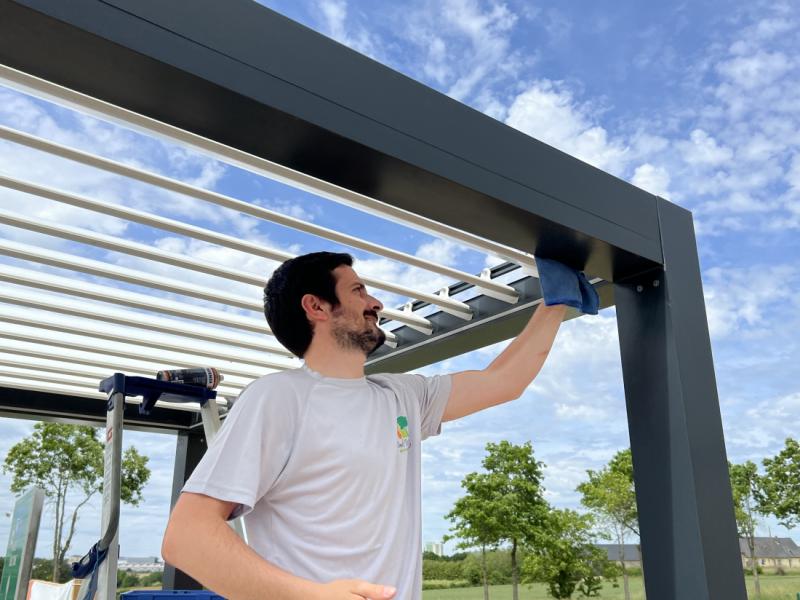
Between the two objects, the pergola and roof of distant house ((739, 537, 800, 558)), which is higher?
the pergola

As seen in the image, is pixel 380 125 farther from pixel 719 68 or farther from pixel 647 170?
pixel 647 170

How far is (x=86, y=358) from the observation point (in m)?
4.71

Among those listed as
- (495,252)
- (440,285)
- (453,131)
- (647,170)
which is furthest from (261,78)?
(647,170)

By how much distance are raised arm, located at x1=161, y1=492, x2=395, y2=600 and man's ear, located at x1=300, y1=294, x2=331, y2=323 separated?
0.79 meters

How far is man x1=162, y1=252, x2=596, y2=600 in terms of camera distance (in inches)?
58.1

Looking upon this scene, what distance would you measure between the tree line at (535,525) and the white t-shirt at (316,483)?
17497 millimetres

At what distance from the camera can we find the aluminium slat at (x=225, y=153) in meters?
2.05

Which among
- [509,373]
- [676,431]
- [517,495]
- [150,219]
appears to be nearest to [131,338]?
[150,219]

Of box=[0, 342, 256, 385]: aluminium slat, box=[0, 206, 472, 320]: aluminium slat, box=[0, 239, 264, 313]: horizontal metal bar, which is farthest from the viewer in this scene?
box=[0, 342, 256, 385]: aluminium slat

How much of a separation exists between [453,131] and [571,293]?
30.6 inches

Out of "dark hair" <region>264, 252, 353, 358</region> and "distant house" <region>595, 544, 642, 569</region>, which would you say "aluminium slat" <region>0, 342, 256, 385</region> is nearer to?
"dark hair" <region>264, 252, 353, 358</region>

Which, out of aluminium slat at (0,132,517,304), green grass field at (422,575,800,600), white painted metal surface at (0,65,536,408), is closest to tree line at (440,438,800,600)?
green grass field at (422,575,800,600)

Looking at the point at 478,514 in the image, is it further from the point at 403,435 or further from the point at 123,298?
the point at 403,435

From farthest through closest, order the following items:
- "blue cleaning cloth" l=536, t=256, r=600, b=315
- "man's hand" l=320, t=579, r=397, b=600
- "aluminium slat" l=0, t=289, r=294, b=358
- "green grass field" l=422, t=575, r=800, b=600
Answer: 1. "green grass field" l=422, t=575, r=800, b=600
2. "aluminium slat" l=0, t=289, r=294, b=358
3. "blue cleaning cloth" l=536, t=256, r=600, b=315
4. "man's hand" l=320, t=579, r=397, b=600
